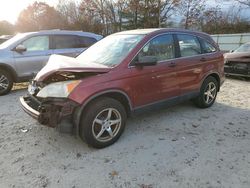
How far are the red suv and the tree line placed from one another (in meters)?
22.6

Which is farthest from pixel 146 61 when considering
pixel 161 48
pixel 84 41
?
pixel 84 41

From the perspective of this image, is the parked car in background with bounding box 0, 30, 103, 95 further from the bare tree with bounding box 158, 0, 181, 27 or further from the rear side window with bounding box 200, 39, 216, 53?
the bare tree with bounding box 158, 0, 181, 27

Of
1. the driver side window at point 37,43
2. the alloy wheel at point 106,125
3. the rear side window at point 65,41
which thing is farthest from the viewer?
the rear side window at point 65,41

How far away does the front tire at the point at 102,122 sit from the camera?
3533mm

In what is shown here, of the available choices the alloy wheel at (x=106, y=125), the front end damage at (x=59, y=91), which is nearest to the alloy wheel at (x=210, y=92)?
the alloy wheel at (x=106, y=125)

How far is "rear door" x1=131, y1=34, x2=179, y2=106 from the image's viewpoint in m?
4.10

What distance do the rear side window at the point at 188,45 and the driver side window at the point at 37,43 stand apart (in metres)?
4.34

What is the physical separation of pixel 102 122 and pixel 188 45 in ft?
8.27

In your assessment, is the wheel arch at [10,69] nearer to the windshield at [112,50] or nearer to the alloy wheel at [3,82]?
the alloy wheel at [3,82]

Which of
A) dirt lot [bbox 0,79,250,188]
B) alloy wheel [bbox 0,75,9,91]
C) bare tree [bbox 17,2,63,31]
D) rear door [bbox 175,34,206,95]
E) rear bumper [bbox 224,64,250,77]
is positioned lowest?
dirt lot [bbox 0,79,250,188]

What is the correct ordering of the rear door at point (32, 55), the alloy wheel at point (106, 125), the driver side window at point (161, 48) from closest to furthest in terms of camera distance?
the alloy wheel at point (106, 125) → the driver side window at point (161, 48) → the rear door at point (32, 55)

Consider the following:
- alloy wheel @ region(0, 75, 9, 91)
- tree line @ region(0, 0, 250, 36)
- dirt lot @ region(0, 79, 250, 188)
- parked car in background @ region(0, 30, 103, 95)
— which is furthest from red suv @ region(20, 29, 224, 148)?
tree line @ region(0, 0, 250, 36)

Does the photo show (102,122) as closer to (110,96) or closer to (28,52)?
(110,96)

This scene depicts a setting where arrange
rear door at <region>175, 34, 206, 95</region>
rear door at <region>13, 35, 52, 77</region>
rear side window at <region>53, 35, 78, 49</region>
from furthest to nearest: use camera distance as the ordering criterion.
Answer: rear side window at <region>53, 35, 78, 49</region> < rear door at <region>13, 35, 52, 77</region> < rear door at <region>175, 34, 206, 95</region>
